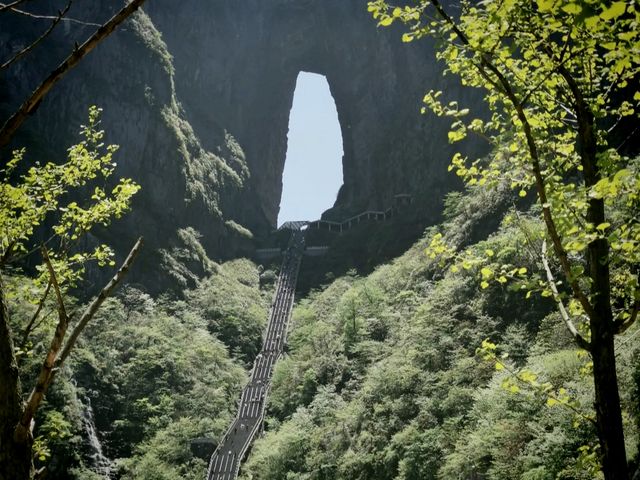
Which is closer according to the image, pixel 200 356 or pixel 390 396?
pixel 390 396

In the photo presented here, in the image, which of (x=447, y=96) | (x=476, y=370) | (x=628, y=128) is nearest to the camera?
(x=476, y=370)

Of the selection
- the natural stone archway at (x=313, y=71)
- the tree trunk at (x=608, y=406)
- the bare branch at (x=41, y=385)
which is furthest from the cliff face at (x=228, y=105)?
the tree trunk at (x=608, y=406)

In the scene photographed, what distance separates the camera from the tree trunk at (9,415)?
2.66 metres

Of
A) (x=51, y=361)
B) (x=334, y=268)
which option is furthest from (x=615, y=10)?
(x=334, y=268)

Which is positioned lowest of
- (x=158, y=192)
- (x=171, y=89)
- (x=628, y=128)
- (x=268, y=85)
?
(x=628, y=128)

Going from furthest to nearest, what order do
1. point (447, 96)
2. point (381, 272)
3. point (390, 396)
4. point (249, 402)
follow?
point (447, 96) < point (381, 272) < point (249, 402) < point (390, 396)

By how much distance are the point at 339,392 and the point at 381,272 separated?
50.9 feet

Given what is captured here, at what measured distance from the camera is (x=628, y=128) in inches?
947

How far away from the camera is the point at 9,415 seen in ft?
8.97

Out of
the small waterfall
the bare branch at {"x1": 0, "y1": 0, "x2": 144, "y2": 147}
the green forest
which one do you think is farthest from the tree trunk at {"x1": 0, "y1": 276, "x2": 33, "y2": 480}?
the small waterfall

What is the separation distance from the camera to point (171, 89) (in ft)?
172

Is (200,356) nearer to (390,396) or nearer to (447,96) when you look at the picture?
(390,396)

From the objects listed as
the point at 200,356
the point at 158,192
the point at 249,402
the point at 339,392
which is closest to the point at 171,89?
the point at 158,192

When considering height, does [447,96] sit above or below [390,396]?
above
